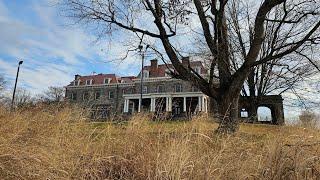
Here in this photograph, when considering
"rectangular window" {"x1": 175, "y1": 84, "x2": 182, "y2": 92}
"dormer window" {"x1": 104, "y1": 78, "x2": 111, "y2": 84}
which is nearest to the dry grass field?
"rectangular window" {"x1": 175, "y1": 84, "x2": 182, "y2": 92}

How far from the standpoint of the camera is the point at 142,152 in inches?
183

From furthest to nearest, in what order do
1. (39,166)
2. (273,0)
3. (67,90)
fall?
1. (67,90)
2. (273,0)
3. (39,166)

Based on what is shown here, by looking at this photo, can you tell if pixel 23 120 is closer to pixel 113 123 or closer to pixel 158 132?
pixel 113 123

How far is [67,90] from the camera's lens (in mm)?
68125

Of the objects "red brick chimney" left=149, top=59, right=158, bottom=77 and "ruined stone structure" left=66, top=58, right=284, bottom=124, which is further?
"ruined stone structure" left=66, top=58, right=284, bottom=124

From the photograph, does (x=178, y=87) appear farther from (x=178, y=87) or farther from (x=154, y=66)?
(x=154, y=66)

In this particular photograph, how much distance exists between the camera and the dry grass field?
3.96 m

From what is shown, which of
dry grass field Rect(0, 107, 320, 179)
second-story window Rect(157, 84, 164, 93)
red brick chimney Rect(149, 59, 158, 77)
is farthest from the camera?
second-story window Rect(157, 84, 164, 93)

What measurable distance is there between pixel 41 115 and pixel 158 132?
→ 243 cm

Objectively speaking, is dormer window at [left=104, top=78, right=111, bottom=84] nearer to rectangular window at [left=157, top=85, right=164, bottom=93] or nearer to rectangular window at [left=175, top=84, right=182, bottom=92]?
rectangular window at [left=157, top=85, right=164, bottom=93]

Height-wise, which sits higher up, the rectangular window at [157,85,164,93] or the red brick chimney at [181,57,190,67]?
the rectangular window at [157,85,164,93]

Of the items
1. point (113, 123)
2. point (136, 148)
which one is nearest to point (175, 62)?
point (113, 123)

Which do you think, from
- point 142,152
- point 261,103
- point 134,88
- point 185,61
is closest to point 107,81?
point 134,88

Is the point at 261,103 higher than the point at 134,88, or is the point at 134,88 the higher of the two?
the point at 134,88
